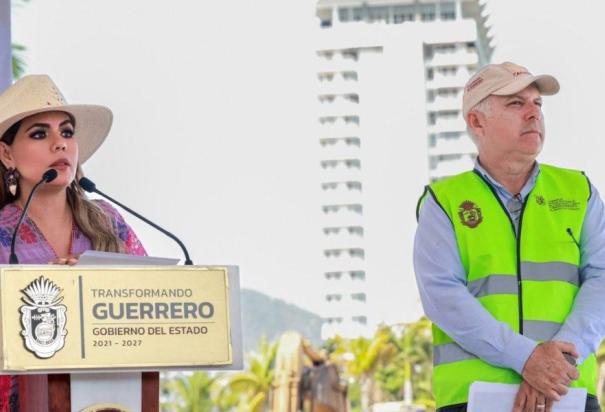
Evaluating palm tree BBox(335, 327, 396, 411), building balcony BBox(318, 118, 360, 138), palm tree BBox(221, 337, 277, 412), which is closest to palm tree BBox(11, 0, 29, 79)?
palm tree BBox(221, 337, 277, 412)

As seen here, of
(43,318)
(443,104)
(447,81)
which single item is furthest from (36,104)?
(443,104)

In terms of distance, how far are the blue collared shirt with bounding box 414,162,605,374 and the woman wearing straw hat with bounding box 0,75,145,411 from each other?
77 centimetres

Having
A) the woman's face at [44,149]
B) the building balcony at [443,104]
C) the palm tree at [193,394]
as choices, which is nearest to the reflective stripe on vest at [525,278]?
the woman's face at [44,149]

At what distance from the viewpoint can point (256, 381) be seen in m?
53.3

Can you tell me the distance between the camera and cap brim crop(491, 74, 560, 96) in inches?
132

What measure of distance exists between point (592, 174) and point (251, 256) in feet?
71.4

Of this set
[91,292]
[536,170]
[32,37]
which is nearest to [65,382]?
[91,292]

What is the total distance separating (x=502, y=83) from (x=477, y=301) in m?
0.56

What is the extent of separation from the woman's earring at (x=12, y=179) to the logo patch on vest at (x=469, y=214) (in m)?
1.09

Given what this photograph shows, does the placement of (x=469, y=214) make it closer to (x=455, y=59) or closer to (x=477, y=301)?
(x=477, y=301)

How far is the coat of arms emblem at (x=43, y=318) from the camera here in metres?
2.66

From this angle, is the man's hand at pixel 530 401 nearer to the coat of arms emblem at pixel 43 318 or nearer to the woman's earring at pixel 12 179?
the coat of arms emblem at pixel 43 318

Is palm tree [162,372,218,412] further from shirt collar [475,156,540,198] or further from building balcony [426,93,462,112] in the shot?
shirt collar [475,156,540,198]

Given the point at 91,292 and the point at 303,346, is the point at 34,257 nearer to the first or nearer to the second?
the point at 91,292
